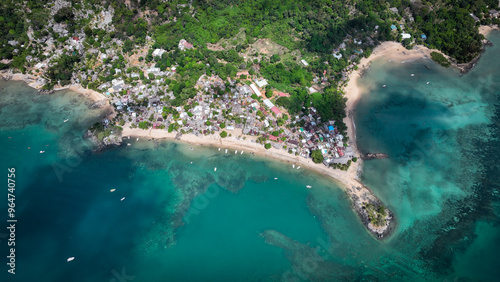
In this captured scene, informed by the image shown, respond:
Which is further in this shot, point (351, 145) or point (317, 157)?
point (351, 145)

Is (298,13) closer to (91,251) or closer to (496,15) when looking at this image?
(496,15)

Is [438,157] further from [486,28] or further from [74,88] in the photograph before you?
[74,88]

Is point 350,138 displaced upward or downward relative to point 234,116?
downward

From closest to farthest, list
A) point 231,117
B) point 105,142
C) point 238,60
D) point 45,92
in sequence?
1. point 105,142
2. point 231,117
3. point 45,92
4. point 238,60

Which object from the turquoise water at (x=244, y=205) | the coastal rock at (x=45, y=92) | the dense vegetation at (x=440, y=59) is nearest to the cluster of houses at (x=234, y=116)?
the turquoise water at (x=244, y=205)

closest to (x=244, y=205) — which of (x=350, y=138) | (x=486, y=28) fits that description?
(x=350, y=138)

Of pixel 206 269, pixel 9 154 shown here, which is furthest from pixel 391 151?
pixel 9 154

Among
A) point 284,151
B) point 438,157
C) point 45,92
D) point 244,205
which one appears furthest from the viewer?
point 45,92
